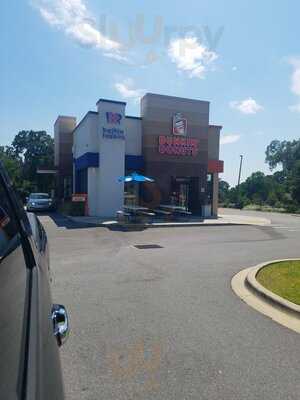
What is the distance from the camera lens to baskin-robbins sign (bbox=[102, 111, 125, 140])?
75.6 feet

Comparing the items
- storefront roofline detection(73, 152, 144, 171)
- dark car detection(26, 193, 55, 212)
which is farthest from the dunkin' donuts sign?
dark car detection(26, 193, 55, 212)

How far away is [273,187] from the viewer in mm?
63750

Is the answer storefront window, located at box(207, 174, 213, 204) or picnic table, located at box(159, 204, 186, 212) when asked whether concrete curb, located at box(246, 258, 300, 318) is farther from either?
storefront window, located at box(207, 174, 213, 204)

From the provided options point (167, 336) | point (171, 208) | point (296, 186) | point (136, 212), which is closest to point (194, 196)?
point (171, 208)

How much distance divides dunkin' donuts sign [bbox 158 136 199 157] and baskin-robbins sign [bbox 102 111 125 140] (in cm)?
290

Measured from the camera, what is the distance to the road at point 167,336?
136 inches

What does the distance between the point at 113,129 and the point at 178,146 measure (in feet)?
15.4

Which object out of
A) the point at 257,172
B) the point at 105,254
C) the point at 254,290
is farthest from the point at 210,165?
the point at 257,172

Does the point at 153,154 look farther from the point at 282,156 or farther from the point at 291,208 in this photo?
the point at 282,156

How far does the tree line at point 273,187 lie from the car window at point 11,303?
150ft

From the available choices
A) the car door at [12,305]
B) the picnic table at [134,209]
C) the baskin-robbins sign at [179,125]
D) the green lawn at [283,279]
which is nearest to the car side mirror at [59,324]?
the car door at [12,305]

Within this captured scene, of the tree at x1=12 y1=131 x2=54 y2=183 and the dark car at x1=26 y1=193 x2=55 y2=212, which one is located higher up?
the tree at x1=12 y1=131 x2=54 y2=183

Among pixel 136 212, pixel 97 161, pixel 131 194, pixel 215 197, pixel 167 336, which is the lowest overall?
pixel 167 336

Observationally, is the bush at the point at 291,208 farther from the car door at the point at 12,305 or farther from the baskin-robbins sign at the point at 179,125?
the car door at the point at 12,305
